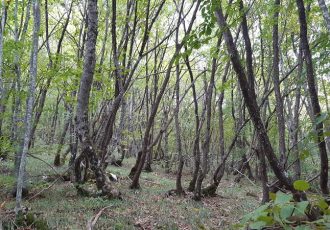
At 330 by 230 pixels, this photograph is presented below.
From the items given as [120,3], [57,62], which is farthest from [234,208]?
[120,3]

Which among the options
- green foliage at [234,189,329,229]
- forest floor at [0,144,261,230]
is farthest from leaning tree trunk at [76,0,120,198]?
green foliage at [234,189,329,229]

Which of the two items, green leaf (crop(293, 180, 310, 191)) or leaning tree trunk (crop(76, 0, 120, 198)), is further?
leaning tree trunk (crop(76, 0, 120, 198))

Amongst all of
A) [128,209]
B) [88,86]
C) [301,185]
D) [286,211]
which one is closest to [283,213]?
[286,211]

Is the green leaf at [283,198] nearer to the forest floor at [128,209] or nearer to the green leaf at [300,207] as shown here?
the green leaf at [300,207]

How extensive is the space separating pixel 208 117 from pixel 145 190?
3451 millimetres

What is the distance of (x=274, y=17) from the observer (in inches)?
254

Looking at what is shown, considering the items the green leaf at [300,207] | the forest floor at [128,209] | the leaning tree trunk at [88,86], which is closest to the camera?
the green leaf at [300,207]

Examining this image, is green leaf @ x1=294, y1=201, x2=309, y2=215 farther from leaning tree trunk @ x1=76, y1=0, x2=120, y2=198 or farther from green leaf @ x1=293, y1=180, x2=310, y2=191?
leaning tree trunk @ x1=76, y1=0, x2=120, y2=198

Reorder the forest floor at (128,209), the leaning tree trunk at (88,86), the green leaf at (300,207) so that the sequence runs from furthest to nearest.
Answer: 1. the leaning tree trunk at (88,86)
2. the forest floor at (128,209)
3. the green leaf at (300,207)

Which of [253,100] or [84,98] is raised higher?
[84,98]

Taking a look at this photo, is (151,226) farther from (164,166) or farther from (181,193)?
(164,166)

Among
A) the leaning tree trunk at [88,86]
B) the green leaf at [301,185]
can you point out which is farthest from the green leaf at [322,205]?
the leaning tree trunk at [88,86]

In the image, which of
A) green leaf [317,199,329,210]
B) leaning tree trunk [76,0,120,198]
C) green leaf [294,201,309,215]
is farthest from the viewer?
leaning tree trunk [76,0,120,198]

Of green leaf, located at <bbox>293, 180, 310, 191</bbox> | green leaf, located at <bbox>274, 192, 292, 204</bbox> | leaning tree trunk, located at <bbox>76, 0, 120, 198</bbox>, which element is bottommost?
green leaf, located at <bbox>274, 192, 292, 204</bbox>
